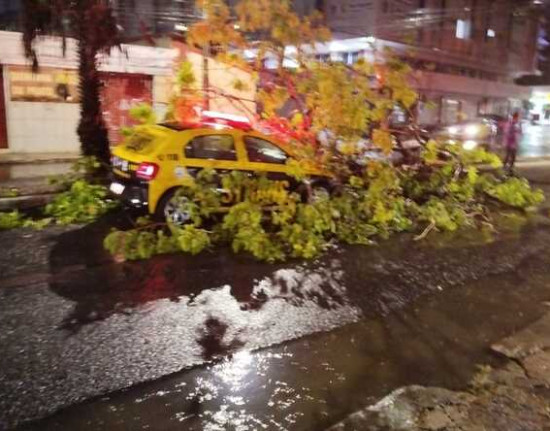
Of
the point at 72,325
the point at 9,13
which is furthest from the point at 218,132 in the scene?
the point at 9,13

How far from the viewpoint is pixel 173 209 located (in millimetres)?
7922

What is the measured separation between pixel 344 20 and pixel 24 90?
15.7 m

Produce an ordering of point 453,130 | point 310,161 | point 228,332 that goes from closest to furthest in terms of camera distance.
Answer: point 228,332, point 310,161, point 453,130

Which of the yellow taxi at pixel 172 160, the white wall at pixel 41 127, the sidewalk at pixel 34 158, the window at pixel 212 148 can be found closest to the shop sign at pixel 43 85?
the white wall at pixel 41 127

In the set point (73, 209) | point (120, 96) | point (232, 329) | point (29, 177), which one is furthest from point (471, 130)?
point (232, 329)

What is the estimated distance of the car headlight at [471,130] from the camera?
2130 cm

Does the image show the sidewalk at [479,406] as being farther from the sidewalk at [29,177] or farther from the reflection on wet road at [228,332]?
the sidewalk at [29,177]

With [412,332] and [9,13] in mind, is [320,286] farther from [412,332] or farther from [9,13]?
[9,13]

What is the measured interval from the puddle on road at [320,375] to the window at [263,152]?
352cm

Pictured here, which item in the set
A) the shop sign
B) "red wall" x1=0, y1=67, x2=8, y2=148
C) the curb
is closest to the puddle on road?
the curb

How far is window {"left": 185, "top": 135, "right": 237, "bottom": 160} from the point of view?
26.1 ft

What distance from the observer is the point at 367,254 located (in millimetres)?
7840

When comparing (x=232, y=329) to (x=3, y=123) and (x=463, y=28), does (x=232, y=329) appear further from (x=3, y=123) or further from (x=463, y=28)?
(x=463, y=28)

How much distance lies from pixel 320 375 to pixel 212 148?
14.8 feet
